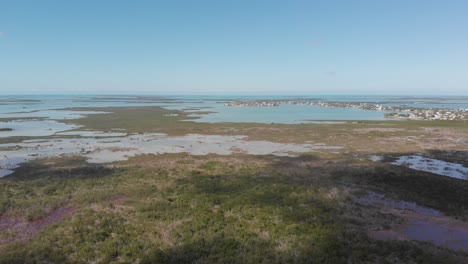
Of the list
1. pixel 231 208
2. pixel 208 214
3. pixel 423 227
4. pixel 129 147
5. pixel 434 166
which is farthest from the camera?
pixel 129 147

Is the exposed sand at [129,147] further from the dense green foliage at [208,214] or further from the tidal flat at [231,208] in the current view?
the dense green foliage at [208,214]

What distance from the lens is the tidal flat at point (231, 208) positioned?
11.4 metres

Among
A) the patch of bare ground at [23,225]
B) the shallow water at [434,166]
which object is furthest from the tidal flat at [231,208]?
the shallow water at [434,166]

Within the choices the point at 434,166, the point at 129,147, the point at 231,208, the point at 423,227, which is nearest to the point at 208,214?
the point at 231,208

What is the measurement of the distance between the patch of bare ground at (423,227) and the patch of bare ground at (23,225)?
1455 cm

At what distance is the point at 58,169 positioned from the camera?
78.1ft

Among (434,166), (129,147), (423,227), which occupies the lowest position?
(423,227)

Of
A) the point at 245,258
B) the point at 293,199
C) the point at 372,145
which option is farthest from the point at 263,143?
the point at 245,258

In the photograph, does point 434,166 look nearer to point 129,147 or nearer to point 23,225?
point 23,225

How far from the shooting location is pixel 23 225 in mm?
13852

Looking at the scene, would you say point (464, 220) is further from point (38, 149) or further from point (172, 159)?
point (38, 149)

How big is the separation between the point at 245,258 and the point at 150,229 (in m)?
4.76

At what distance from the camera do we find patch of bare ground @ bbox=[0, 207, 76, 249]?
41.6ft

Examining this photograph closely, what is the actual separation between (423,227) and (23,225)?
1834cm
